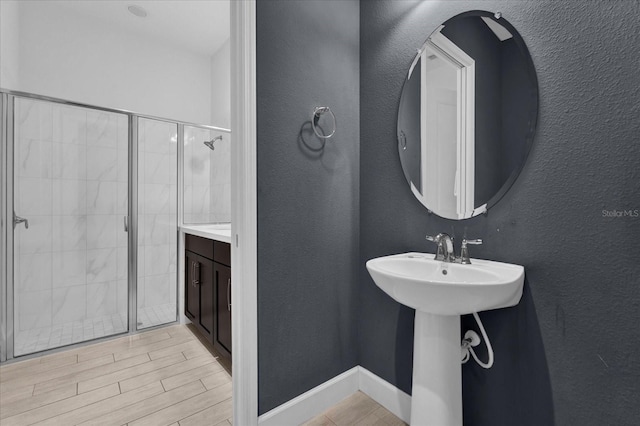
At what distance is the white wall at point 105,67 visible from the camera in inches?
94.9

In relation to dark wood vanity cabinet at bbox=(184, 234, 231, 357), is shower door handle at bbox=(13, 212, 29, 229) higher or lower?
higher

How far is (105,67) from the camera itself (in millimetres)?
2699

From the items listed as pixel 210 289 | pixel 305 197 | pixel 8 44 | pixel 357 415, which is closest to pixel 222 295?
pixel 210 289

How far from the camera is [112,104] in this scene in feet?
8.95

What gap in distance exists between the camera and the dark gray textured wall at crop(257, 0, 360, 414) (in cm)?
132

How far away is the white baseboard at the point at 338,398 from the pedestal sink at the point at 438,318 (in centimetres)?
33

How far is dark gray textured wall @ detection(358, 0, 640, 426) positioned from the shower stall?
2.29m

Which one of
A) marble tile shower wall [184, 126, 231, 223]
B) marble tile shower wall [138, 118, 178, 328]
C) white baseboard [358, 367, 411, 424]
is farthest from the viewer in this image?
marble tile shower wall [184, 126, 231, 223]

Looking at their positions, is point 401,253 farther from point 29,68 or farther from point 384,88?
point 29,68

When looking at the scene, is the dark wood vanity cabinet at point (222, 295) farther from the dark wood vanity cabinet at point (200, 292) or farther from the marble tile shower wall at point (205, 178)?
the marble tile shower wall at point (205, 178)

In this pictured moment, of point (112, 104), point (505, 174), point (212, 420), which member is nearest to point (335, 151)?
point (505, 174)

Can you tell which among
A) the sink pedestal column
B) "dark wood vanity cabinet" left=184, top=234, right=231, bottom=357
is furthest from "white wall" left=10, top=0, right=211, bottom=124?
the sink pedestal column

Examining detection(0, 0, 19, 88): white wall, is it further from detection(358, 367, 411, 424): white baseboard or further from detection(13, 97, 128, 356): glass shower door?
detection(358, 367, 411, 424): white baseboard

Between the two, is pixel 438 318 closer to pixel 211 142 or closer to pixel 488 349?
pixel 488 349
